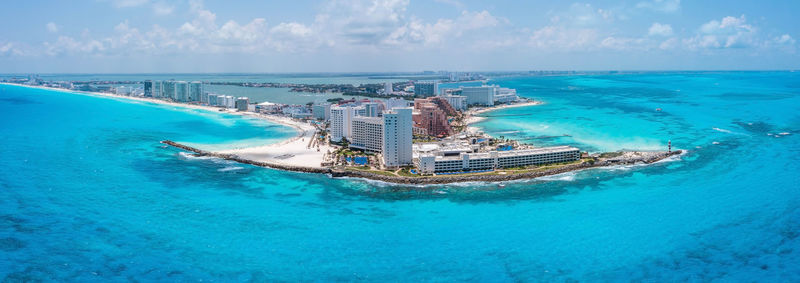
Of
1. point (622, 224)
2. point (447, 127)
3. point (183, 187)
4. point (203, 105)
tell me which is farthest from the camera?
point (203, 105)

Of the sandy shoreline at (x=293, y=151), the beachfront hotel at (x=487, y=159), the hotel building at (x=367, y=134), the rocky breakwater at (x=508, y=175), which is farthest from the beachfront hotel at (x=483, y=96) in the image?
the beachfront hotel at (x=487, y=159)

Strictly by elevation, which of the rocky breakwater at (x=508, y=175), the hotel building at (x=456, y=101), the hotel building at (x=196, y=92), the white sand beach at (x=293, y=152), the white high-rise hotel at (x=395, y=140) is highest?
the hotel building at (x=196, y=92)

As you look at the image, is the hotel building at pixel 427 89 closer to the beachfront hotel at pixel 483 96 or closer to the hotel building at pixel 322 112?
the beachfront hotel at pixel 483 96

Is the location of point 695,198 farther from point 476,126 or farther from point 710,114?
point 710,114

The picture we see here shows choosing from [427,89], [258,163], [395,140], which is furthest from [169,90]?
[395,140]

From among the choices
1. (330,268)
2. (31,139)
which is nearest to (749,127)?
(330,268)

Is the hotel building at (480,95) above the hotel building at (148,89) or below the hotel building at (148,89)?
below

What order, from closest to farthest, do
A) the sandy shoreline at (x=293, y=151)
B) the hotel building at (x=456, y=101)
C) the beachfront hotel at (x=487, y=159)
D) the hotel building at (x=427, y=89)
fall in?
1. the beachfront hotel at (x=487, y=159)
2. the sandy shoreline at (x=293, y=151)
3. the hotel building at (x=456, y=101)
4. the hotel building at (x=427, y=89)
